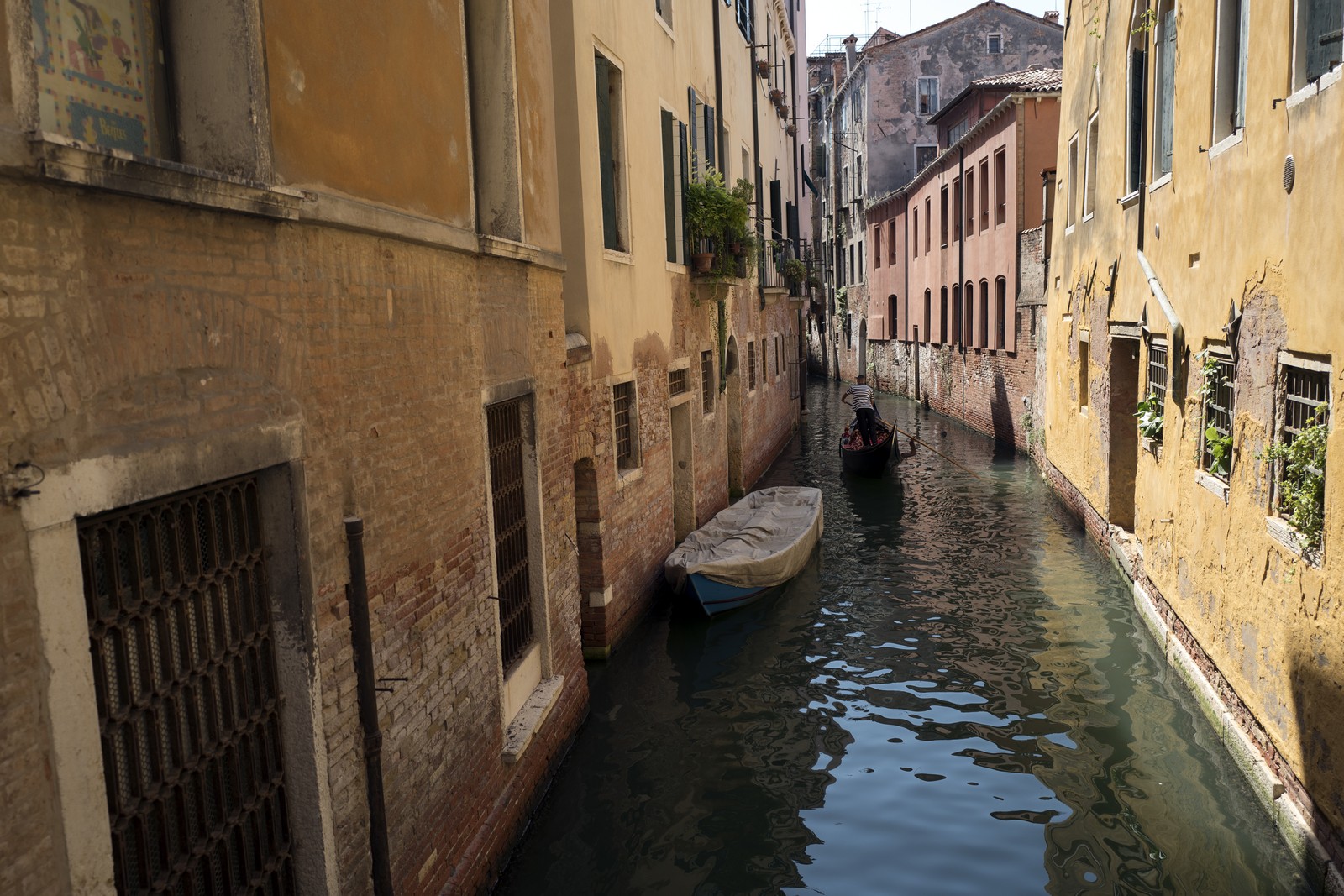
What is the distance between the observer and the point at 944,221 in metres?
26.9

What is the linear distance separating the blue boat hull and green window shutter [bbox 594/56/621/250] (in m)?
3.10

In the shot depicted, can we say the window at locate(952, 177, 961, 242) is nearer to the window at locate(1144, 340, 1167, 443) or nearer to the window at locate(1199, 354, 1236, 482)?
the window at locate(1144, 340, 1167, 443)

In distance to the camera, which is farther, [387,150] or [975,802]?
[975,802]

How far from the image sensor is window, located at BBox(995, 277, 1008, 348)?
21.7 meters

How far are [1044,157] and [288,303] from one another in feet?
63.6

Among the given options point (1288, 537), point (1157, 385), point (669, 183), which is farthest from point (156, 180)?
point (1157, 385)

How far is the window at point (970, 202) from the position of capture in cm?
2371

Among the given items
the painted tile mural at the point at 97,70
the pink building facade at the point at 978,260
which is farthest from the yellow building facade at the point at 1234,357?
the pink building facade at the point at 978,260

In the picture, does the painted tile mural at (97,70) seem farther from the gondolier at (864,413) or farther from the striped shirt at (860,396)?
the striped shirt at (860,396)

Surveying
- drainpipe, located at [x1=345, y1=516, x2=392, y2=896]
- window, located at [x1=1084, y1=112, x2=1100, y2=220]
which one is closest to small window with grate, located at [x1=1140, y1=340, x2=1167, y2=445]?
window, located at [x1=1084, y1=112, x2=1100, y2=220]

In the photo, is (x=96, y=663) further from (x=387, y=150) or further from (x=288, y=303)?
(x=387, y=150)

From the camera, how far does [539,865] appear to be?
5.52 meters

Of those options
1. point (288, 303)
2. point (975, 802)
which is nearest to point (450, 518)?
point (288, 303)

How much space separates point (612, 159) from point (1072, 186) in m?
8.12
